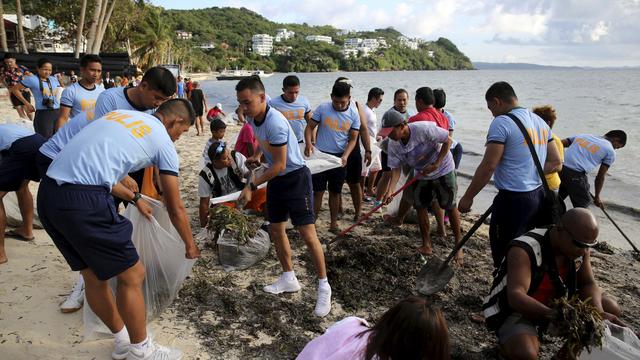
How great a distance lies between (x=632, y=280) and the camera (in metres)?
4.36

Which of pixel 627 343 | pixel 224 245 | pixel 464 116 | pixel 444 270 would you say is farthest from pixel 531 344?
pixel 464 116

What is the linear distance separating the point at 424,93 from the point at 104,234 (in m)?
3.90

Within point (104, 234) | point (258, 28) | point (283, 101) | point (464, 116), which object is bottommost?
point (464, 116)

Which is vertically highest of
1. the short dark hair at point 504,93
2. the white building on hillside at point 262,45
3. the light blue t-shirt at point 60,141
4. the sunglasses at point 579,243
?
the white building on hillside at point 262,45

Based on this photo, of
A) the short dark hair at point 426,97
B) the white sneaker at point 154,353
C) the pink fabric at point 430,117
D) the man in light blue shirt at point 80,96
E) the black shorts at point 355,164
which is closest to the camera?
the white sneaker at point 154,353

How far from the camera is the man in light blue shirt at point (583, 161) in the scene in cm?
507

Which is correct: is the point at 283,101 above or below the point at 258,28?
below

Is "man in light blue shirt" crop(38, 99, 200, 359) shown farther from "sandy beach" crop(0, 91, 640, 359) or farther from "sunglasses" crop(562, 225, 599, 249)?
"sunglasses" crop(562, 225, 599, 249)

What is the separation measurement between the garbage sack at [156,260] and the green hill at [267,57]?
281 feet

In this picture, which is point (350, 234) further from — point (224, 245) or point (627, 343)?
point (627, 343)

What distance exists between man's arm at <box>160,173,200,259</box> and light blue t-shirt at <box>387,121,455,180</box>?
263 centimetres

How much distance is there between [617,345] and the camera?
217 centimetres

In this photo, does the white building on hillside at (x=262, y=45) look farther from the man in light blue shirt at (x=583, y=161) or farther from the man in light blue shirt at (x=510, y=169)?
the man in light blue shirt at (x=510, y=169)

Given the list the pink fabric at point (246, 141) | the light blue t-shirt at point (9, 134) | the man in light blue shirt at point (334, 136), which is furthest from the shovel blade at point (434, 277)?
the light blue t-shirt at point (9, 134)
